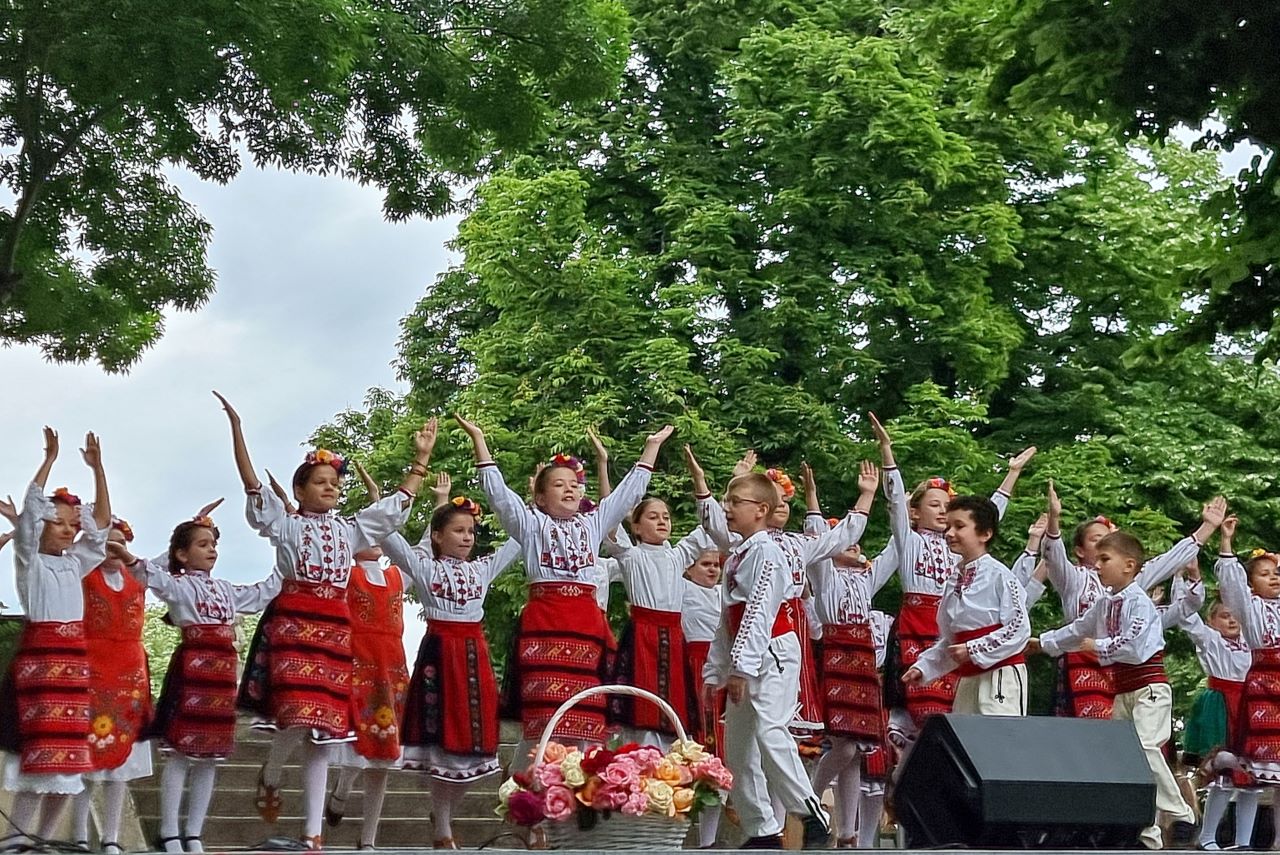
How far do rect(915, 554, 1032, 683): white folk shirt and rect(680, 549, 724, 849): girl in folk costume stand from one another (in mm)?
1487

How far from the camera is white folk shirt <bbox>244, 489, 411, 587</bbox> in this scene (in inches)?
302

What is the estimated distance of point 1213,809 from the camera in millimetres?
10172

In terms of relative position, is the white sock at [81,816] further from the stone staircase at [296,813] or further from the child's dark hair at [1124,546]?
the child's dark hair at [1124,546]

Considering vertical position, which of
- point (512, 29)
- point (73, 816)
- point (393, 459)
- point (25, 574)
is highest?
point (512, 29)

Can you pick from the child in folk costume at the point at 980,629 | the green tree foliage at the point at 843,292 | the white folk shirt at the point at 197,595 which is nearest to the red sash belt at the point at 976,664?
the child in folk costume at the point at 980,629

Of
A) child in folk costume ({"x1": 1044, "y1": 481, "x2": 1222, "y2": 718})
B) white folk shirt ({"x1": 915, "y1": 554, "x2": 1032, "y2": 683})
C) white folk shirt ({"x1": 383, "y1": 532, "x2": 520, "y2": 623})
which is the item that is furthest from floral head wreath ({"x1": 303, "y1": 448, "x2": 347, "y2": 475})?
child in folk costume ({"x1": 1044, "y1": 481, "x2": 1222, "y2": 718})

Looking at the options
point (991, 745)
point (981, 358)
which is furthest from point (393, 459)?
point (991, 745)

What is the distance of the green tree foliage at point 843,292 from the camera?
16.3 metres

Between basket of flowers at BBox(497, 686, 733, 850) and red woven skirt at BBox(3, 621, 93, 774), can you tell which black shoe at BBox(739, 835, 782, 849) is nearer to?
basket of flowers at BBox(497, 686, 733, 850)

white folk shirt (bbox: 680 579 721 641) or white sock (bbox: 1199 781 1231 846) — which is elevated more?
white folk shirt (bbox: 680 579 721 641)

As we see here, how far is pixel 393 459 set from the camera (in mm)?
17438

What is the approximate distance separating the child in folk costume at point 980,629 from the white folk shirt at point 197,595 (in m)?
3.10

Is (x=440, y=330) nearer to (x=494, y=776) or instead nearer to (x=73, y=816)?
(x=494, y=776)

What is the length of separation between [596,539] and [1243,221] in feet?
14.8
